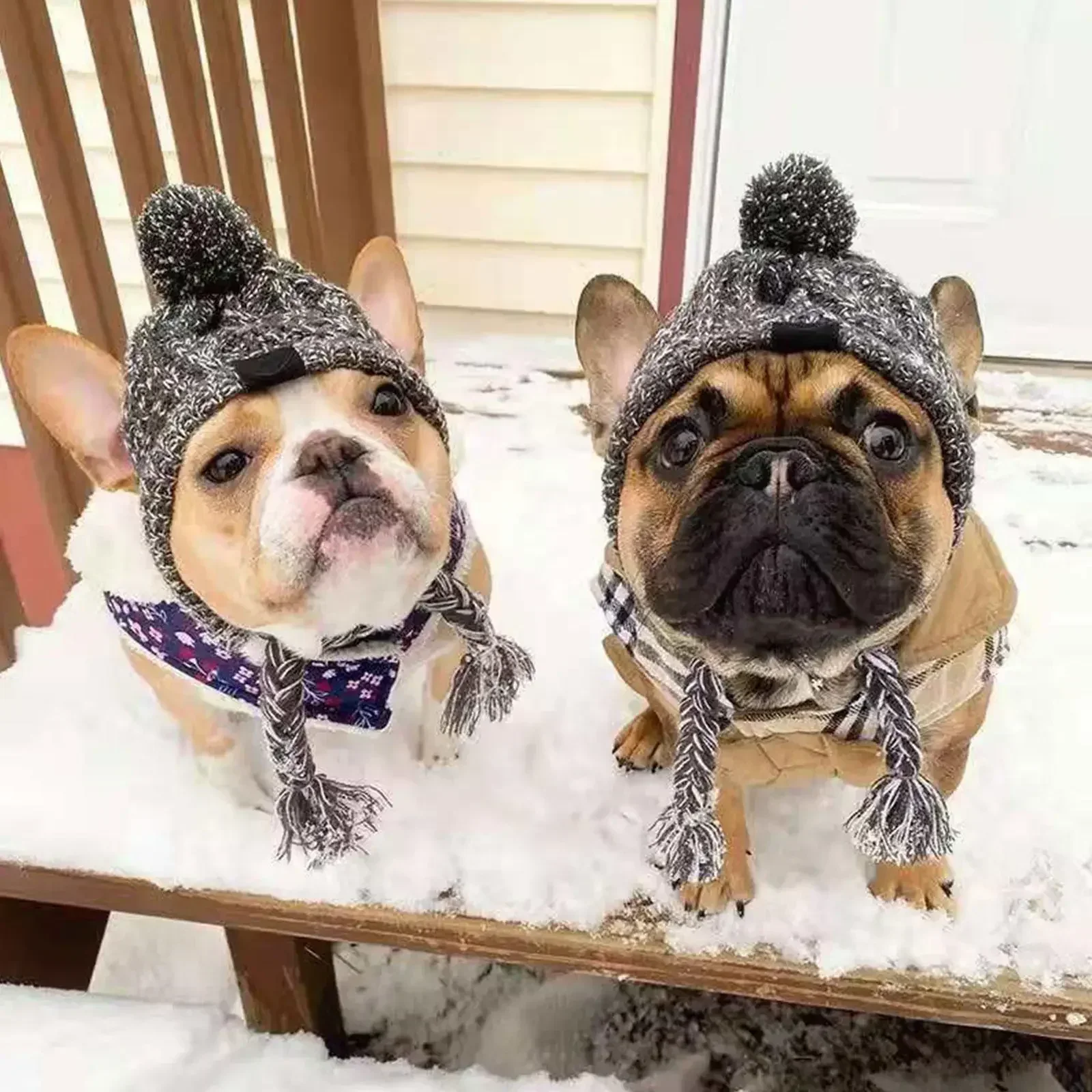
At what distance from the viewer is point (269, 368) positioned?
1.03 metres

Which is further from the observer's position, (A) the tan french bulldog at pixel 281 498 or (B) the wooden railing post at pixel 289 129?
(B) the wooden railing post at pixel 289 129

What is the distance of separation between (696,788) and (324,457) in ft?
1.53

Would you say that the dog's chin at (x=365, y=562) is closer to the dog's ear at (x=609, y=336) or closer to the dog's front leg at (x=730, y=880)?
the dog's ear at (x=609, y=336)

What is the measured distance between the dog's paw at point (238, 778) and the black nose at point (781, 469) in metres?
0.75

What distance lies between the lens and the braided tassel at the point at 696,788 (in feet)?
3.47

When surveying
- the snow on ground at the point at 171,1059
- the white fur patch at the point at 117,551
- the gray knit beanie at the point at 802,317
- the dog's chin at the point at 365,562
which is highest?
the gray knit beanie at the point at 802,317

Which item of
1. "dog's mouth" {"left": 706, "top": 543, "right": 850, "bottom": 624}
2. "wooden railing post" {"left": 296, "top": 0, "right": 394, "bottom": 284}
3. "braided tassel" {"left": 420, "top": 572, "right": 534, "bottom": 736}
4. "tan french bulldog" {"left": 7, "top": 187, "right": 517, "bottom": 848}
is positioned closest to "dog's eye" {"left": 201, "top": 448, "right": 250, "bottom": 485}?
"tan french bulldog" {"left": 7, "top": 187, "right": 517, "bottom": 848}

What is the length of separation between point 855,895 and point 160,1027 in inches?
31.3

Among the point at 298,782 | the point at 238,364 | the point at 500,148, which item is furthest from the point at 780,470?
the point at 500,148

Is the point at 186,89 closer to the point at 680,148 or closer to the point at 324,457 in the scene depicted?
the point at 680,148

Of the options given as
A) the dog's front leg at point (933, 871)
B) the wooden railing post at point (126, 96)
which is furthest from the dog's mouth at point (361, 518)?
the wooden railing post at point (126, 96)

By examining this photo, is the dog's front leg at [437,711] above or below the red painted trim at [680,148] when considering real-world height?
below

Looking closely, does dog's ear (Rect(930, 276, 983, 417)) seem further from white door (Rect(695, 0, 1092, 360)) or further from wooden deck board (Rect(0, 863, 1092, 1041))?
white door (Rect(695, 0, 1092, 360))

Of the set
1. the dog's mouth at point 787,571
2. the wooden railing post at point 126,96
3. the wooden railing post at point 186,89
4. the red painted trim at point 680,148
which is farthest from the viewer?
the red painted trim at point 680,148
